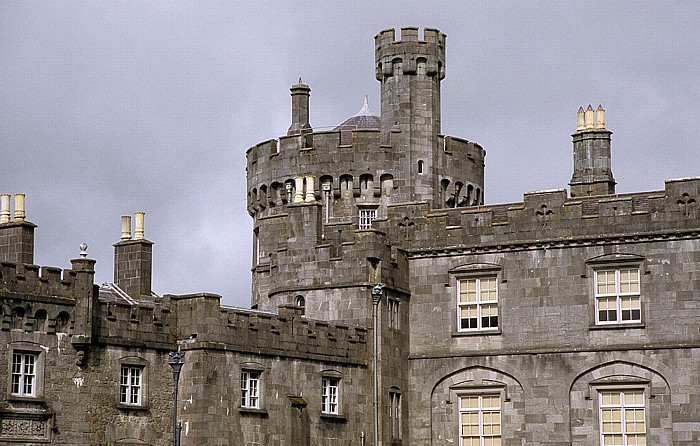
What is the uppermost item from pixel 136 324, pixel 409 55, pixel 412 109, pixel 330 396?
pixel 409 55

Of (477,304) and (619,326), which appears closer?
(619,326)

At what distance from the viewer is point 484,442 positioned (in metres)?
47.3

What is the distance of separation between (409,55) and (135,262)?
16.1 m

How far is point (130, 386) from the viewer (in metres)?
40.0

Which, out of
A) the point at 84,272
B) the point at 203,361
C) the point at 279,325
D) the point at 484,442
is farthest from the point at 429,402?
the point at 84,272

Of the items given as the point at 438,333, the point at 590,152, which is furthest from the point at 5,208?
the point at 590,152

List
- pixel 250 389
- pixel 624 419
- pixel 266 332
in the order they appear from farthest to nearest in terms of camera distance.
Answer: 1. pixel 624 419
2. pixel 266 332
3. pixel 250 389

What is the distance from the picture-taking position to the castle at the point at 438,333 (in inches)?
1619

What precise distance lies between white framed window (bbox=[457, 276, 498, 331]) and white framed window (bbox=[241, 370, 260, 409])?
8.38 meters

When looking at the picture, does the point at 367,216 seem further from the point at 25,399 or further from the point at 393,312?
the point at 25,399

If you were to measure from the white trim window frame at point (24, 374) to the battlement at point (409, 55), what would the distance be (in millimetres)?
22721

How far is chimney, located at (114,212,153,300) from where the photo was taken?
44.5m

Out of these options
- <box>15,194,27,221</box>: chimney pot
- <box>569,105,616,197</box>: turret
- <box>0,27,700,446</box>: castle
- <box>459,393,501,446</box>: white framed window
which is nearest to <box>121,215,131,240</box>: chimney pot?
<box>0,27,700,446</box>: castle

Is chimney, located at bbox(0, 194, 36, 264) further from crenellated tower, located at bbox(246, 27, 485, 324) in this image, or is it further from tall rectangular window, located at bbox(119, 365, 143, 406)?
crenellated tower, located at bbox(246, 27, 485, 324)
